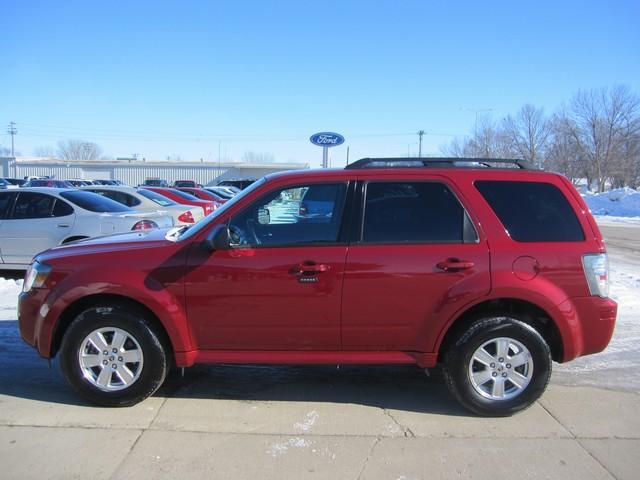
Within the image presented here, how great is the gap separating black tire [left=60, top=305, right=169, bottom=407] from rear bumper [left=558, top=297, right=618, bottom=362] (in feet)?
9.98

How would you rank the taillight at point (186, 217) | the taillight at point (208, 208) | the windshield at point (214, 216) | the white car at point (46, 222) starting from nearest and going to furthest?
the windshield at point (214, 216) → the white car at point (46, 222) → the taillight at point (186, 217) → the taillight at point (208, 208)

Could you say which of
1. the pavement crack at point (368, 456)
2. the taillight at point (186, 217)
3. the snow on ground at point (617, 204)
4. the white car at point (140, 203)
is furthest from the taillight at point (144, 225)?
the snow on ground at point (617, 204)

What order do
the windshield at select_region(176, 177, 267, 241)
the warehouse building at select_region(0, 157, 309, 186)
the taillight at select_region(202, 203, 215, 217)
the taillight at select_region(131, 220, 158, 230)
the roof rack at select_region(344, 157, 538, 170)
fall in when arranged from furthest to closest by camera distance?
the warehouse building at select_region(0, 157, 309, 186) < the taillight at select_region(202, 203, 215, 217) < the taillight at select_region(131, 220, 158, 230) < the roof rack at select_region(344, 157, 538, 170) < the windshield at select_region(176, 177, 267, 241)

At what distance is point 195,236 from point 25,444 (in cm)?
178

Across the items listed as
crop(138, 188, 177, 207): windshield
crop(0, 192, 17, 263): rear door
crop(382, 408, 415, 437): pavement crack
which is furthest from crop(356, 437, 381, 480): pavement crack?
crop(138, 188, 177, 207): windshield

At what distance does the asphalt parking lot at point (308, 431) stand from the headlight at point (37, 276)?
932mm

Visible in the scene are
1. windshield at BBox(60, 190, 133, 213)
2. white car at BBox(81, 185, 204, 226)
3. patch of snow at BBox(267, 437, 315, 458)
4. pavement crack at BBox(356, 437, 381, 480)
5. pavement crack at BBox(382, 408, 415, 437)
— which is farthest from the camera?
white car at BBox(81, 185, 204, 226)

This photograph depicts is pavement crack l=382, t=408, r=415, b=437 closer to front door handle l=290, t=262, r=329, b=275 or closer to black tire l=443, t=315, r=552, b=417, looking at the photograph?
black tire l=443, t=315, r=552, b=417

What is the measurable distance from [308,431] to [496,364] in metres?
1.48

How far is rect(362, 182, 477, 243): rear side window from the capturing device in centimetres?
388

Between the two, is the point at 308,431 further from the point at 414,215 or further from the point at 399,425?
the point at 414,215

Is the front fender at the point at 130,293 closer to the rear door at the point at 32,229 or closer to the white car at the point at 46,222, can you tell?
the white car at the point at 46,222

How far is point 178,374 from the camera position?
187 inches

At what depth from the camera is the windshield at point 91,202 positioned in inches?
345
